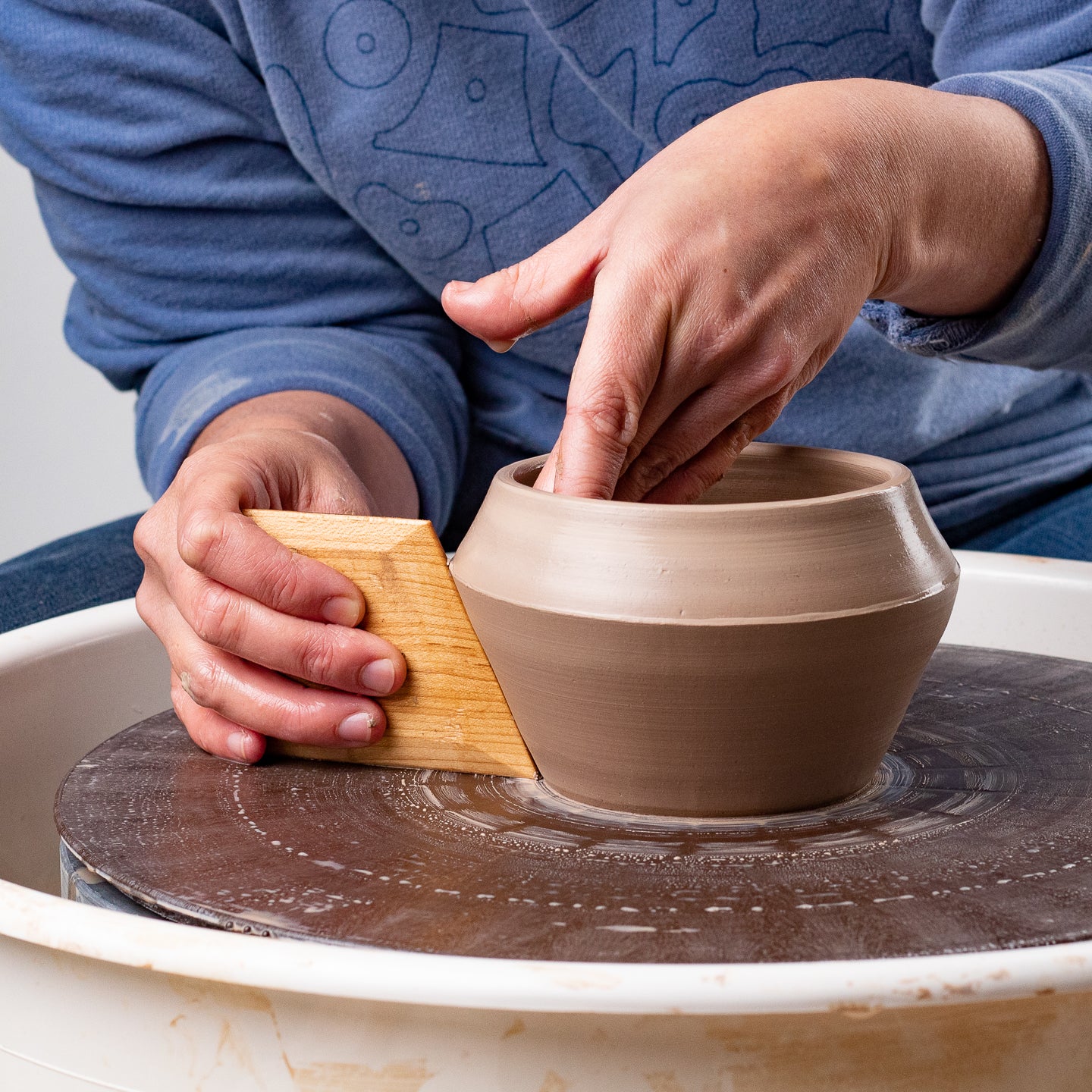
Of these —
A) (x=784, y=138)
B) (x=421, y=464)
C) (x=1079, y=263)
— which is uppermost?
(x=784, y=138)

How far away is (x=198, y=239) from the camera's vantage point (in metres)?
1.34

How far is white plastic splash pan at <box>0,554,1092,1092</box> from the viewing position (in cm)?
43

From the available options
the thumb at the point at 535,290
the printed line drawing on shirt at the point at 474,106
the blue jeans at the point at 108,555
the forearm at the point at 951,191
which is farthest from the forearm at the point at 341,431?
the forearm at the point at 951,191

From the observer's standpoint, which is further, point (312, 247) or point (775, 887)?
point (312, 247)

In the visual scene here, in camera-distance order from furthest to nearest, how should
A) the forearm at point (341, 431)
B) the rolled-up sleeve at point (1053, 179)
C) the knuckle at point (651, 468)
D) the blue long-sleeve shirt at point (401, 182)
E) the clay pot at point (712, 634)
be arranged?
the blue long-sleeve shirt at point (401, 182), the forearm at point (341, 431), the rolled-up sleeve at point (1053, 179), the knuckle at point (651, 468), the clay pot at point (712, 634)

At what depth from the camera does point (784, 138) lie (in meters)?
0.66

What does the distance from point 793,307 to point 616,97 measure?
637 mm

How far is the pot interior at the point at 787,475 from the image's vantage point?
75cm

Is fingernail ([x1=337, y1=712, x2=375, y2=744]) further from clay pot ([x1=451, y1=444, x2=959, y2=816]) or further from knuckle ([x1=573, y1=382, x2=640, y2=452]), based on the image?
knuckle ([x1=573, y1=382, x2=640, y2=452])

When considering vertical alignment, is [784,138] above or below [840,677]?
above

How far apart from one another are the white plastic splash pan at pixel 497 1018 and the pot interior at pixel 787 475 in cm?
32

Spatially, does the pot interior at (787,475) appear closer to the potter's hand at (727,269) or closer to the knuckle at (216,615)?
the potter's hand at (727,269)

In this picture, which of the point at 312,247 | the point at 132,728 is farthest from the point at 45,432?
the point at 132,728

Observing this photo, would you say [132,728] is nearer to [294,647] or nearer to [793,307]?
[294,647]
